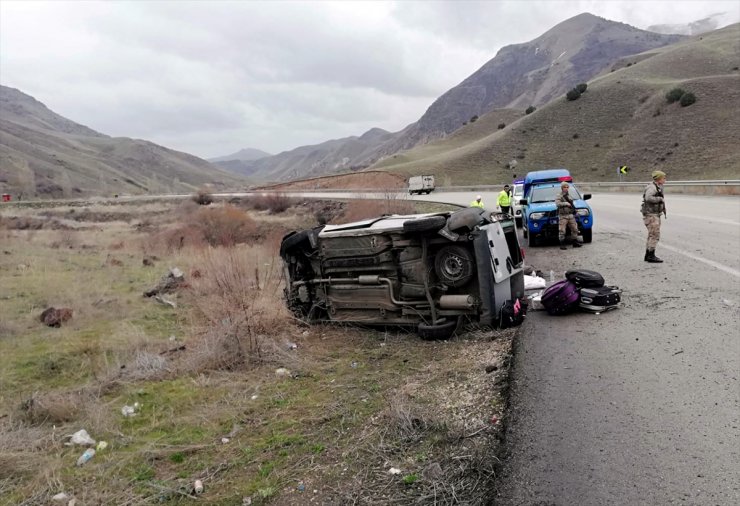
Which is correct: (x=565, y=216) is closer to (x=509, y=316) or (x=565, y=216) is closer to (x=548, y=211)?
(x=548, y=211)

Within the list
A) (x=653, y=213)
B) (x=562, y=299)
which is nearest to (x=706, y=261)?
(x=653, y=213)

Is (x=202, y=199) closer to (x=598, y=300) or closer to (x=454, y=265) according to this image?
(x=454, y=265)

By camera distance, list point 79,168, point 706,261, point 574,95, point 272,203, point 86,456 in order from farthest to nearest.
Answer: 1. point 79,168
2. point 574,95
3. point 272,203
4. point 706,261
5. point 86,456

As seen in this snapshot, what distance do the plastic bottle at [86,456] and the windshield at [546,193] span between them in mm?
12360

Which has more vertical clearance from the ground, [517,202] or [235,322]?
[517,202]

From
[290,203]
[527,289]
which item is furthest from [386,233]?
[290,203]

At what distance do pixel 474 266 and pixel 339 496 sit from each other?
410cm

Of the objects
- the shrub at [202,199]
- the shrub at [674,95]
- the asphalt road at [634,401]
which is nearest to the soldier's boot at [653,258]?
the asphalt road at [634,401]

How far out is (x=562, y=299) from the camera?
23.1 ft

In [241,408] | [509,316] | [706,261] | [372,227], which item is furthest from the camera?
[706,261]

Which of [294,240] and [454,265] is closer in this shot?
[454,265]

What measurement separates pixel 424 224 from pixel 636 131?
176ft

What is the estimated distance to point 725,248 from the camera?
10445 millimetres

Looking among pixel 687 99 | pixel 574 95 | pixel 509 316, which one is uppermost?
pixel 574 95
